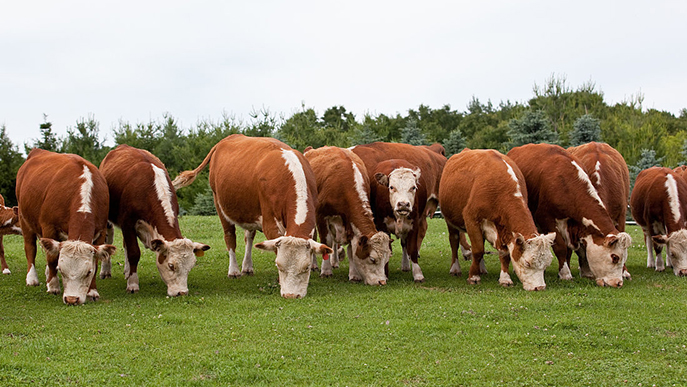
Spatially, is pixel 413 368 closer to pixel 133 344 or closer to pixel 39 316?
pixel 133 344

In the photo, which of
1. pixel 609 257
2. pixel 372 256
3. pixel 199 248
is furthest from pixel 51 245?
pixel 609 257

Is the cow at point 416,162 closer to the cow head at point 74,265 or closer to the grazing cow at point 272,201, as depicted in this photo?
the grazing cow at point 272,201

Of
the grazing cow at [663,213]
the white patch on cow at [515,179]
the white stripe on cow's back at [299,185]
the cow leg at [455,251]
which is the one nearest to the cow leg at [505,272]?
the white patch on cow at [515,179]

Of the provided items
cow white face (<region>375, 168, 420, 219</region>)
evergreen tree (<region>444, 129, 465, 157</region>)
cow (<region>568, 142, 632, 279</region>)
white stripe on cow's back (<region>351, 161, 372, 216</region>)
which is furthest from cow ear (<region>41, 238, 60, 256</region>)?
evergreen tree (<region>444, 129, 465, 157</region>)

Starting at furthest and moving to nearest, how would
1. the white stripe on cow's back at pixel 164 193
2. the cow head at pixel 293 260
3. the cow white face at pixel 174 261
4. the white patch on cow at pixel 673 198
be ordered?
the white patch on cow at pixel 673 198 < the white stripe on cow's back at pixel 164 193 < the cow white face at pixel 174 261 < the cow head at pixel 293 260

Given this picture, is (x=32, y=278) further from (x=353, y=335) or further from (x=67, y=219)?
(x=353, y=335)

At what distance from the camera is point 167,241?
10633mm

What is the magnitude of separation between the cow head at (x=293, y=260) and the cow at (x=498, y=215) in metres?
2.89

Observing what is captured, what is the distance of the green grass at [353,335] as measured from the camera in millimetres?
6516

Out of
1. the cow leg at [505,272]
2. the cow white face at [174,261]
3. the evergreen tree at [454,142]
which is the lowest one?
the cow leg at [505,272]

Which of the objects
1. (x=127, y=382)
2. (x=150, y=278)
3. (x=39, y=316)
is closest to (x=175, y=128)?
(x=150, y=278)

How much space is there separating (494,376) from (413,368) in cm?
80

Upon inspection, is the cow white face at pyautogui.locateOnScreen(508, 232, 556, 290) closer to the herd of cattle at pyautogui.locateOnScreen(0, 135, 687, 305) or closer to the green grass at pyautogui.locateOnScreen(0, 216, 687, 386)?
the herd of cattle at pyautogui.locateOnScreen(0, 135, 687, 305)

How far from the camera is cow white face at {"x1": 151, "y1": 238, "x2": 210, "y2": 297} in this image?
34.4 ft
